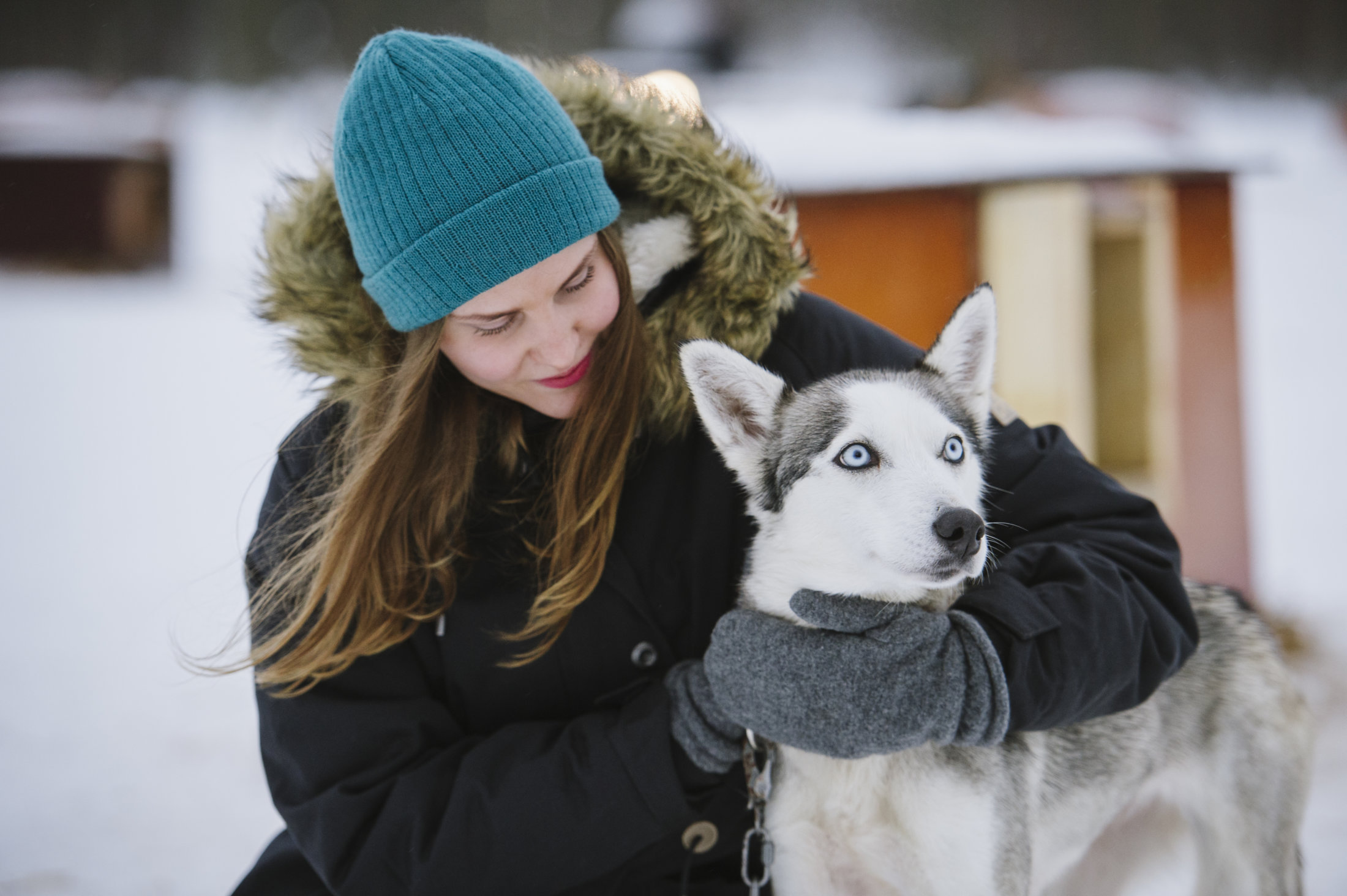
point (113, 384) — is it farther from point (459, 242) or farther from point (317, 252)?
point (459, 242)

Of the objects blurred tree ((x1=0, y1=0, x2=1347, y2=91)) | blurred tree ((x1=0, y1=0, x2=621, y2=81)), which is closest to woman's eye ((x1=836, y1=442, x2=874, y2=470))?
blurred tree ((x1=0, y1=0, x2=1347, y2=91))

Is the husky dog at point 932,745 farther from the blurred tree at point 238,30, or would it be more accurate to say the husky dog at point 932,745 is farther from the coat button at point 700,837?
the blurred tree at point 238,30

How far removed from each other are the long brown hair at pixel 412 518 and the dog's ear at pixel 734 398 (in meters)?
0.20

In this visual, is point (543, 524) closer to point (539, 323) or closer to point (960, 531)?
point (539, 323)

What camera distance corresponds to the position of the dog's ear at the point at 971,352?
1507 mm

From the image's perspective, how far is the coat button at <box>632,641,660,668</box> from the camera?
1667 mm

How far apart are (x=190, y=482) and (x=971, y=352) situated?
18.9ft

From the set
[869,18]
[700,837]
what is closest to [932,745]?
[700,837]

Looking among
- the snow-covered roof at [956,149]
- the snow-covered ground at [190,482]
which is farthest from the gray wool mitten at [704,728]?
the snow-covered roof at [956,149]

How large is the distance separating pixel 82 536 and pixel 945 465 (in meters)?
5.83

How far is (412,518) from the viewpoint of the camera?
5.38 feet

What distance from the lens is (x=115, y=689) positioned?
421 centimetres

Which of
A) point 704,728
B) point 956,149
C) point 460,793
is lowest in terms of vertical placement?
point 460,793

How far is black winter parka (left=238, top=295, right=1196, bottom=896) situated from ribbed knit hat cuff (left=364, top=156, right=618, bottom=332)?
457 mm
